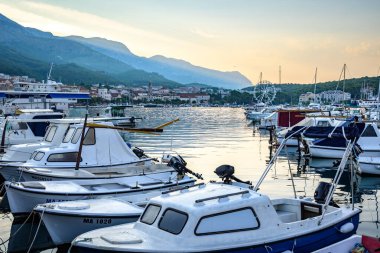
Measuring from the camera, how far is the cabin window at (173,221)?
11023 mm

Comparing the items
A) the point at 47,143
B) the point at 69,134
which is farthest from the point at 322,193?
the point at 47,143

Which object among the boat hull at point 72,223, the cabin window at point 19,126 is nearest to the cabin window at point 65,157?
the boat hull at point 72,223

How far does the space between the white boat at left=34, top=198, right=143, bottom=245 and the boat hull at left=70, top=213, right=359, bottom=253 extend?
288cm

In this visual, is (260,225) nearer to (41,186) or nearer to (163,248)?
(163,248)

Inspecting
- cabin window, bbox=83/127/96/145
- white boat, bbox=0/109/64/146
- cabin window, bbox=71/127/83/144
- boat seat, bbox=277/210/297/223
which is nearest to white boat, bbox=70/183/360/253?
boat seat, bbox=277/210/297/223

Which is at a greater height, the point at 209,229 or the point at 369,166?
the point at 209,229

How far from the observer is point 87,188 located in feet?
61.6

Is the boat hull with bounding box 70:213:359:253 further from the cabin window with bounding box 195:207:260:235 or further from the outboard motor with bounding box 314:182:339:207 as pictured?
the outboard motor with bounding box 314:182:339:207

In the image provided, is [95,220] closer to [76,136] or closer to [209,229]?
[209,229]

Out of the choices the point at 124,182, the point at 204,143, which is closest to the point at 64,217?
the point at 124,182

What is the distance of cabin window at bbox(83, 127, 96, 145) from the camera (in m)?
22.2

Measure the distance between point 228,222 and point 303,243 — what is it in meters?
2.56

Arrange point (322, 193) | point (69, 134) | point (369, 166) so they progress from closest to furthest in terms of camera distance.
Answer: point (322, 193) < point (69, 134) < point (369, 166)

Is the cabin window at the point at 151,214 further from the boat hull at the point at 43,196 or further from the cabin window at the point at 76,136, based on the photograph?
the cabin window at the point at 76,136
